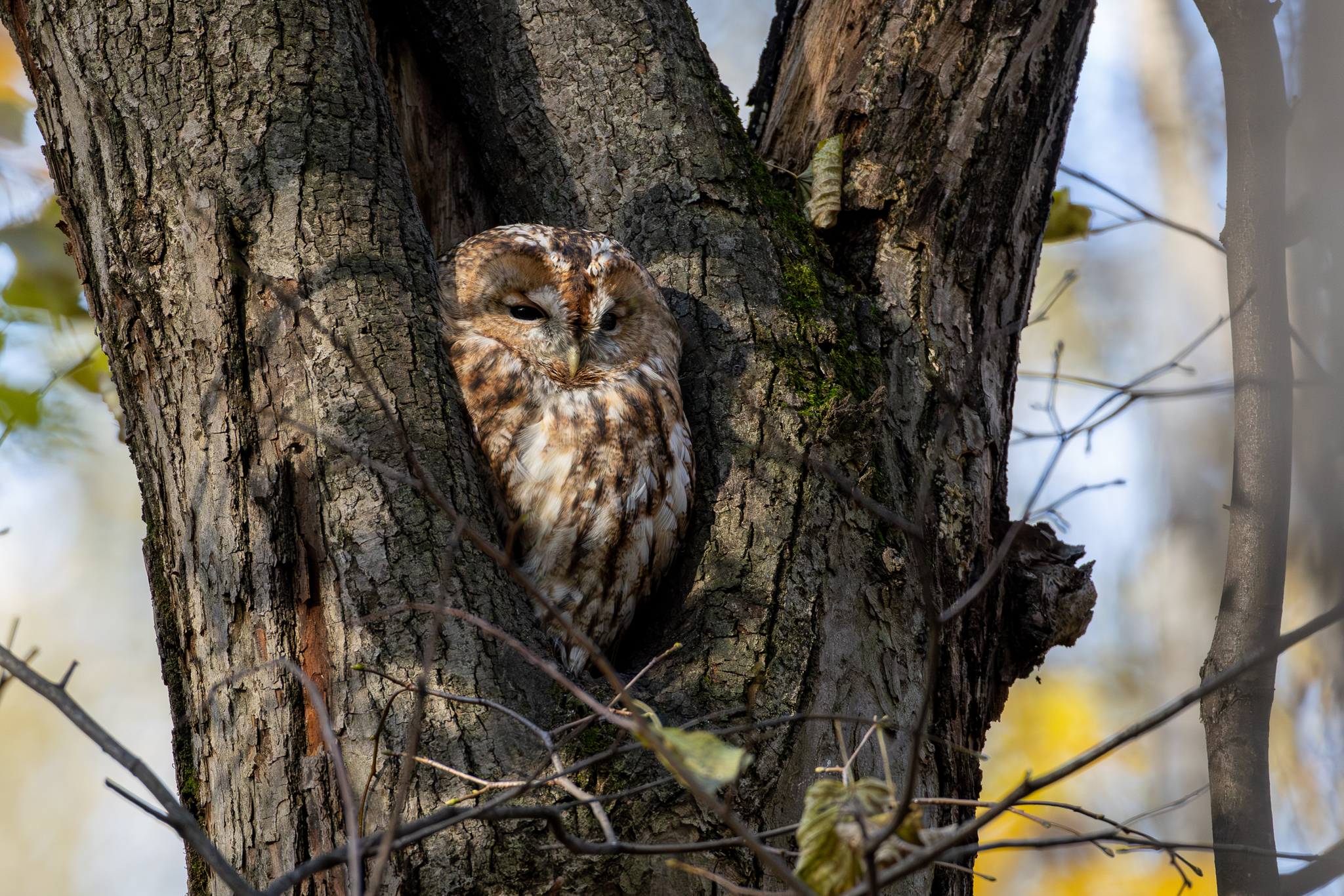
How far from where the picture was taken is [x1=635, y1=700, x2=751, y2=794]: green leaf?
98cm

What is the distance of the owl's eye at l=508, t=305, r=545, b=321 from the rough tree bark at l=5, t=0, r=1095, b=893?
27 cm

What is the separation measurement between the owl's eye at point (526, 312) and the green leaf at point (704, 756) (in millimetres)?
1663

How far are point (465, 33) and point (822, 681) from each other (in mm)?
1961

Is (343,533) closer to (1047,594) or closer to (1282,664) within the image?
(1047,594)

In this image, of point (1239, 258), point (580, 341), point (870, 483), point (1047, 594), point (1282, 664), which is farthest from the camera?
point (1282, 664)

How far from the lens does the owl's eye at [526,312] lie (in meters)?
2.59

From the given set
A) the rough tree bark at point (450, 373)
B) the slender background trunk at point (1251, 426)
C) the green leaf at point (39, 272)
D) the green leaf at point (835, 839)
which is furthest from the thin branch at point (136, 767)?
the green leaf at point (39, 272)

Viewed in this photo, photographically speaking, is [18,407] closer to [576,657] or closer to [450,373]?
[450,373]

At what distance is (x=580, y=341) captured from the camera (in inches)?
100

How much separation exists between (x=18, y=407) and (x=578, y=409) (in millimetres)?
1331

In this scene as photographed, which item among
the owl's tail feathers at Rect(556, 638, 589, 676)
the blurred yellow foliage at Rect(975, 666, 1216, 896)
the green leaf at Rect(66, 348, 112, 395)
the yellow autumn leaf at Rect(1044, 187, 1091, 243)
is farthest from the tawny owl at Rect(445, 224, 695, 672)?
the blurred yellow foliage at Rect(975, 666, 1216, 896)

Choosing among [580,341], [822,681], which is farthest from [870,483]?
[580,341]

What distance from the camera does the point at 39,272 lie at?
98.3 inches

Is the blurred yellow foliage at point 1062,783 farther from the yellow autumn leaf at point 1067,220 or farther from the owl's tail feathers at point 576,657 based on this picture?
the owl's tail feathers at point 576,657
